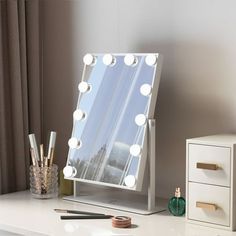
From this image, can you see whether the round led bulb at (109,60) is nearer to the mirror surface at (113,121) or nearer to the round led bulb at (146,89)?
the mirror surface at (113,121)

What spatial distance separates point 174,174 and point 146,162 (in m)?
0.17

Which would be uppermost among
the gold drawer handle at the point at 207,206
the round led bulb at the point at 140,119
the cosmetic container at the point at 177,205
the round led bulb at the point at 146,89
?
the round led bulb at the point at 146,89

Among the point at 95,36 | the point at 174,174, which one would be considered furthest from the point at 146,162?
the point at 95,36

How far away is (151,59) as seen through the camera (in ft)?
6.15

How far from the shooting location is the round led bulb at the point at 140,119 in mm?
1840

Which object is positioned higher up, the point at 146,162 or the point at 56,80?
the point at 56,80

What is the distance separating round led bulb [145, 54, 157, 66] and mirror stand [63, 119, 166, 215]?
181 mm

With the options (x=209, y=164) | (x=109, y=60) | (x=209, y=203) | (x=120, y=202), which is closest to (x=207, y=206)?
(x=209, y=203)

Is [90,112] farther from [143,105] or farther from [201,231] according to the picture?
[201,231]

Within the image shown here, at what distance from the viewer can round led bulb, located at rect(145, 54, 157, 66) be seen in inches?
73.5

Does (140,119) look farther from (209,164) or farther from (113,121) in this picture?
(209,164)

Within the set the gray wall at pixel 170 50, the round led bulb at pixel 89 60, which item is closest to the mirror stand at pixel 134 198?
the gray wall at pixel 170 50

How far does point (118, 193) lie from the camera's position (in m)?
2.12

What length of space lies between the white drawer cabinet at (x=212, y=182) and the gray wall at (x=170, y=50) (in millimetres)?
216
